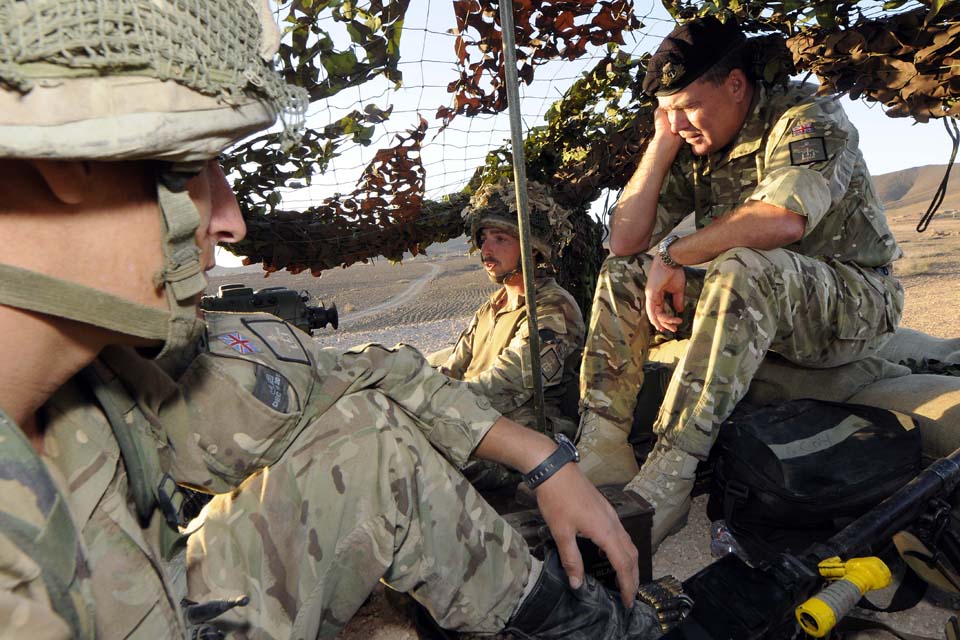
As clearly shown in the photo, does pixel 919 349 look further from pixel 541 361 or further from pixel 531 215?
pixel 531 215

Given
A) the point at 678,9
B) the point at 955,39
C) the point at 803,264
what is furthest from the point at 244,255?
the point at 955,39

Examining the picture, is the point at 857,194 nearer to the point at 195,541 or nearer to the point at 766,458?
the point at 766,458

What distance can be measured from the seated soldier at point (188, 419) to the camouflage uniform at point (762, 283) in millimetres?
964

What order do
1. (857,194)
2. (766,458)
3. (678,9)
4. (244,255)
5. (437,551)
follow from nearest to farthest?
(437,551), (766,458), (857,194), (678,9), (244,255)

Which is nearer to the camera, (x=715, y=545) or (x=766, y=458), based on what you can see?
(x=715, y=545)

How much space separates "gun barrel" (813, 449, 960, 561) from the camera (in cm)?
144

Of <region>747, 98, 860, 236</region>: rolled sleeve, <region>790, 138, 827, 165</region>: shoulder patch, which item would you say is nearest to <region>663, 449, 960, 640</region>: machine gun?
<region>747, 98, 860, 236</region>: rolled sleeve

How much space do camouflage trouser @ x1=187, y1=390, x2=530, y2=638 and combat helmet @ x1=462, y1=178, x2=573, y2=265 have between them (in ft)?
7.49

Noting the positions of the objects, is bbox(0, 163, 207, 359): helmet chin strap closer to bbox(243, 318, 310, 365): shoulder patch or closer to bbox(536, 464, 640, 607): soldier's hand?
bbox(243, 318, 310, 365): shoulder patch

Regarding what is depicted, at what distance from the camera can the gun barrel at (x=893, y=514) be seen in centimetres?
144

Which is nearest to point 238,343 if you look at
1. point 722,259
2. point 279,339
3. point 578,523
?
point 279,339

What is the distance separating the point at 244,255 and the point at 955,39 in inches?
125

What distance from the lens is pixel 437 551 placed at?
4.33 ft

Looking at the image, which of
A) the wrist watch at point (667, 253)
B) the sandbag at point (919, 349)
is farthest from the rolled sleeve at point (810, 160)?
the sandbag at point (919, 349)
